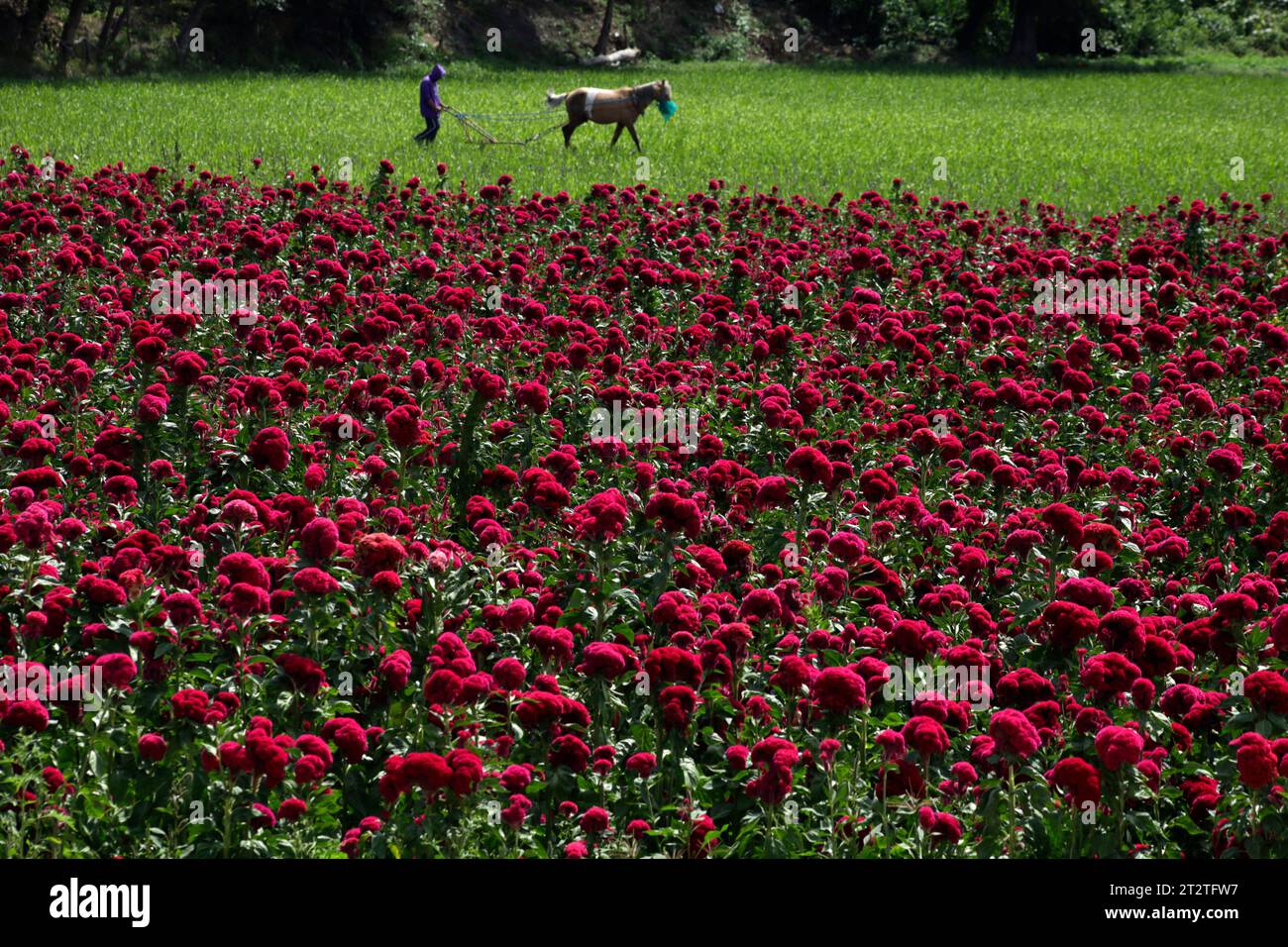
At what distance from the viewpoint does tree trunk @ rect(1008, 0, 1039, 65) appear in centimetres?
5425

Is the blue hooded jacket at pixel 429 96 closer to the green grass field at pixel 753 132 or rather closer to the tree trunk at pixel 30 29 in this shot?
the green grass field at pixel 753 132

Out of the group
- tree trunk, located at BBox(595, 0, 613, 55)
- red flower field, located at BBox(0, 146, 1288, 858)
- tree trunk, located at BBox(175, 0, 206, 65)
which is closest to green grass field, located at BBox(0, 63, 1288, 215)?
tree trunk, located at BBox(175, 0, 206, 65)

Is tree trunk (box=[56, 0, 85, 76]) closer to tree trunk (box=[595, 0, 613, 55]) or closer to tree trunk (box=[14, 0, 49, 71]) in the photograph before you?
tree trunk (box=[14, 0, 49, 71])

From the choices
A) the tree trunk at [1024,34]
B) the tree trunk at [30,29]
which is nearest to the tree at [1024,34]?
the tree trunk at [1024,34]

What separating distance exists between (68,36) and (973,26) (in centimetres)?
3506

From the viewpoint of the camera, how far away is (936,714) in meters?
4.10

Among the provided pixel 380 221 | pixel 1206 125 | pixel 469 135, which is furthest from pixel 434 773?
pixel 1206 125

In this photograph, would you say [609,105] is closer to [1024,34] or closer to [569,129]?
[569,129]

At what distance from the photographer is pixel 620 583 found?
5.54 m

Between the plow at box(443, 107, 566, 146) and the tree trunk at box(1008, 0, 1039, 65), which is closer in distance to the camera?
the plow at box(443, 107, 566, 146)

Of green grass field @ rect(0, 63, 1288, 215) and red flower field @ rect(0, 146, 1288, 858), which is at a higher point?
green grass field @ rect(0, 63, 1288, 215)

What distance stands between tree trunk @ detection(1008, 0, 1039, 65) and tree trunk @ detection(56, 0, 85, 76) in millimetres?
34326

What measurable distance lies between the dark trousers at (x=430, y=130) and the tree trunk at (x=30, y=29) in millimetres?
16101

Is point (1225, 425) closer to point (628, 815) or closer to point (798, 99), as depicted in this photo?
point (628, 815)
